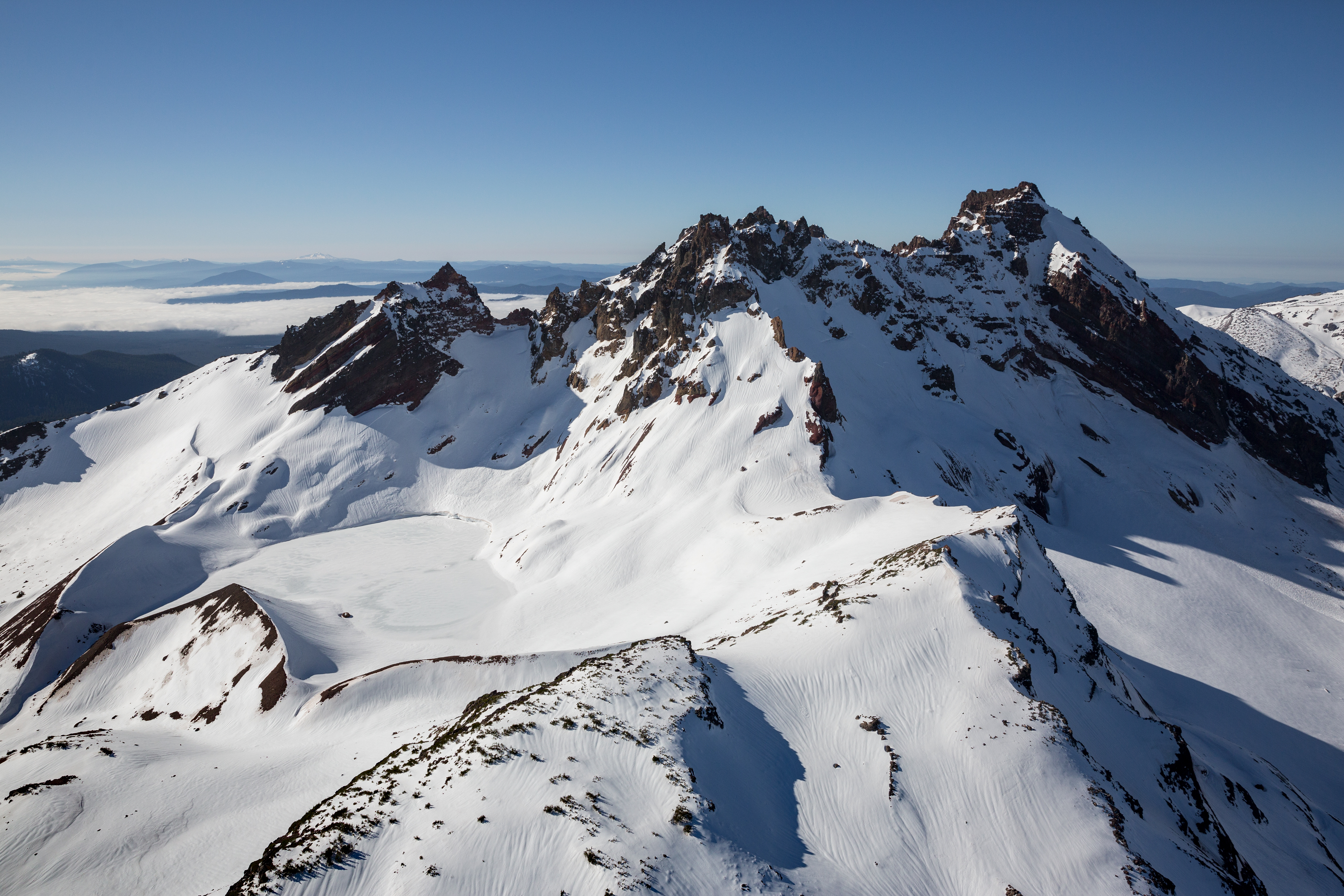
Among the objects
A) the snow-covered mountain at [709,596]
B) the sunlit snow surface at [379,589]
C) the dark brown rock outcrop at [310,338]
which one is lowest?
the sunlit snow surface at [379,589]

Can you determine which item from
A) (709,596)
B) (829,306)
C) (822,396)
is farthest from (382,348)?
(709,596)

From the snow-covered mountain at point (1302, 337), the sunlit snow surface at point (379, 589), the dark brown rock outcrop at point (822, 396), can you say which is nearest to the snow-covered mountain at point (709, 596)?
the sunlit snow surface at point (379, 589)

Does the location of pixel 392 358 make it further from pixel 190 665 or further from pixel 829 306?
pixel 829 306

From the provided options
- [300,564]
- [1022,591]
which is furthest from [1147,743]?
[300,564]

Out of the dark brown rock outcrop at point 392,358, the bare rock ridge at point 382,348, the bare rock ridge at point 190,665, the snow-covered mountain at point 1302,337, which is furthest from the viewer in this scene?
the snow-covered mountain at point 1302,337

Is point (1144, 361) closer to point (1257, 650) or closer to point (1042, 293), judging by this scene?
point (1042, 293)

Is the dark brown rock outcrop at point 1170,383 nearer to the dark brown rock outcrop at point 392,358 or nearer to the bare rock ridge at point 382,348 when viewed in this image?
the dark brown rock outcrop at point 392,358

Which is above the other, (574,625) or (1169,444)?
(1169,444)

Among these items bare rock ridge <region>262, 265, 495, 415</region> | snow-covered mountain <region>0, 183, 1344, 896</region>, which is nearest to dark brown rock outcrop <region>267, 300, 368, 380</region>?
bare rock ridge <region>262, 265, 495, 415</region>
